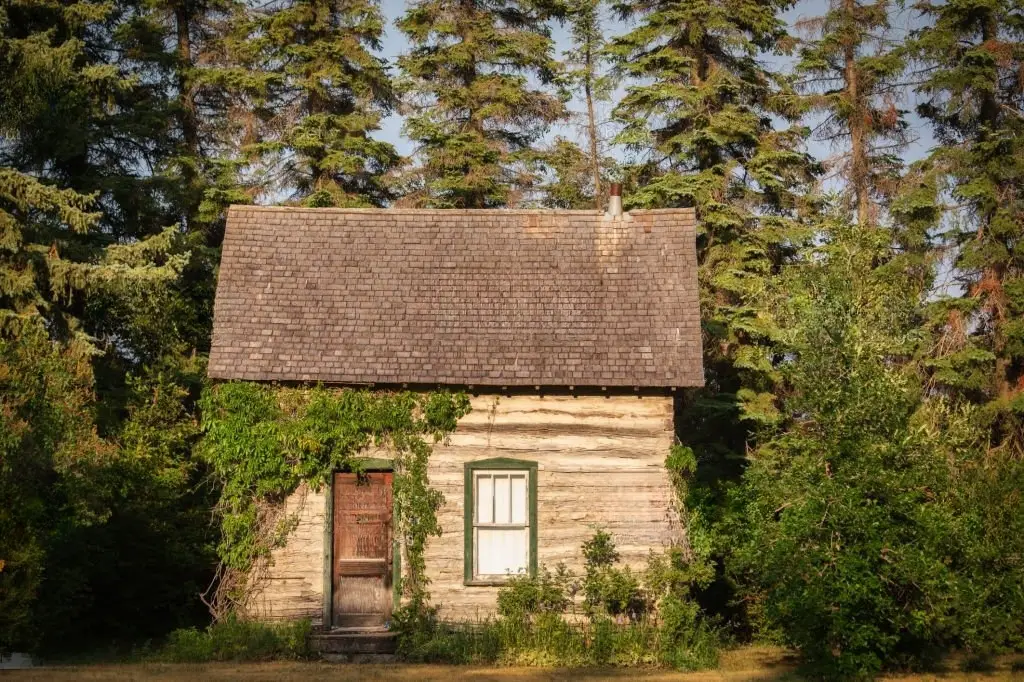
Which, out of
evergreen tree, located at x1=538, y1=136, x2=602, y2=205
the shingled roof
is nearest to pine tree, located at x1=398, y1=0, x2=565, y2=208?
evergreen tree, located at x1=538, y1=136, x2=602, y2=205

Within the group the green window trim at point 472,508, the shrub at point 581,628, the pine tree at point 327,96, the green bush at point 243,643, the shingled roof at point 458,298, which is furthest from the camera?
the pine tree at point 327,96

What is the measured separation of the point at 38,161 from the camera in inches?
934

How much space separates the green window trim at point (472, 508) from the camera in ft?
55.4

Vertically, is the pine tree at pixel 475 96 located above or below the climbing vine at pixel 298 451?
above

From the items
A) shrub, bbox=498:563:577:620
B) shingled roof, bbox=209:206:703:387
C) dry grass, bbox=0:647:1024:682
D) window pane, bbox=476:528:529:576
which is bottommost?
dry grass, bbox=0:647:1024:682

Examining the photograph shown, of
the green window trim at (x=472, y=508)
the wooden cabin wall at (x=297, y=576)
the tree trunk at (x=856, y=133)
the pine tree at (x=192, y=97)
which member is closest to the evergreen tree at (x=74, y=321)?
the pine tree at (x=192, y=97)

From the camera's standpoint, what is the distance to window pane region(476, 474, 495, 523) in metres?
17.1

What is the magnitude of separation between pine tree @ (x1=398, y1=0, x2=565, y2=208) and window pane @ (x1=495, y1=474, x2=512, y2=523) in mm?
13621

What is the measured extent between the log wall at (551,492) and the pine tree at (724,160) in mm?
8576

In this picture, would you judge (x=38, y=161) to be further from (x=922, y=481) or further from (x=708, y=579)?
(x=922, y=481)

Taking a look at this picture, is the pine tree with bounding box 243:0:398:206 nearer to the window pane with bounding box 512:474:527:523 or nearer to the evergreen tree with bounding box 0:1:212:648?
the evergreen tree with bounding box 0:1:212:648

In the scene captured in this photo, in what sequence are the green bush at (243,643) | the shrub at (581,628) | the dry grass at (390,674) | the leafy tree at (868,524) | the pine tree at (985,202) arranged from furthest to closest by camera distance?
the pine tree at (985,202)
the green bush at (243,643)
the shrub at (581,628)
the dry grass at (390,674)
the leafy tree at (868,524)

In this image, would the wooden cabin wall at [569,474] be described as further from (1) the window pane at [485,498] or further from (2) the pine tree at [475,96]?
(2) the pine tree at [475,96]

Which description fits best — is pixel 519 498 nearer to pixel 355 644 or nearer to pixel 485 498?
pixel 485 498
